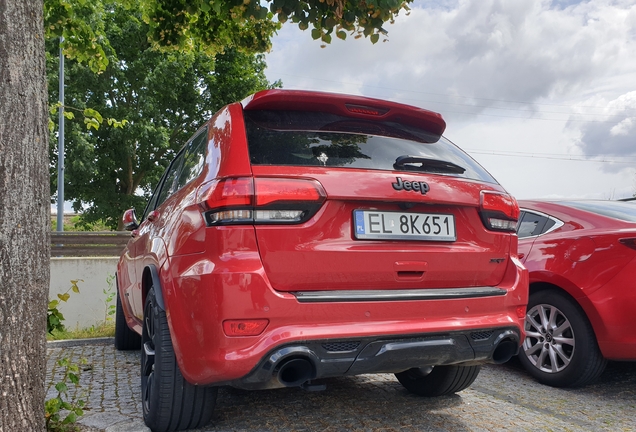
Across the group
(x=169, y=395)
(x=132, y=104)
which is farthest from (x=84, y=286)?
(x=132, y=104)

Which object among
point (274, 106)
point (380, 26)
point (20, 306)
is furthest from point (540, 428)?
point (380, 26)

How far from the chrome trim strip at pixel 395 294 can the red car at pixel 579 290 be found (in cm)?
167

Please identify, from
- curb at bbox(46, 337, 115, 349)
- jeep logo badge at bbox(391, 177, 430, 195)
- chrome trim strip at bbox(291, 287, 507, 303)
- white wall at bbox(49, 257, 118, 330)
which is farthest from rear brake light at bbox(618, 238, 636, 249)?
white wall at bbox(49, 257, 118, 330)

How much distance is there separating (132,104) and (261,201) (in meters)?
23.7

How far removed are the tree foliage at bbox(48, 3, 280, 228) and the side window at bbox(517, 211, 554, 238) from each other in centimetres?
1983

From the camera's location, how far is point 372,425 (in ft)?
11.3

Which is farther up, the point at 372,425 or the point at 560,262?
the point at 560,262

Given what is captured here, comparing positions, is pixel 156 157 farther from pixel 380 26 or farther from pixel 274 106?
pixel 274 106

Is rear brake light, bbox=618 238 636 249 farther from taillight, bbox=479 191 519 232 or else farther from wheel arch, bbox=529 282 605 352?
taillight, bbox=479 191 519 232

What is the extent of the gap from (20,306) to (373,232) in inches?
66.7

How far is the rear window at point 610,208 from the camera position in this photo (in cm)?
459

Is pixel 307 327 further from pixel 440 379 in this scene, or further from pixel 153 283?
pixel 440 379

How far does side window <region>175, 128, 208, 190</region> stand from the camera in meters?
3.24

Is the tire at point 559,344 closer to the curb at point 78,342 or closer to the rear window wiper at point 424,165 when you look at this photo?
the rear window wiper at point 424,165
